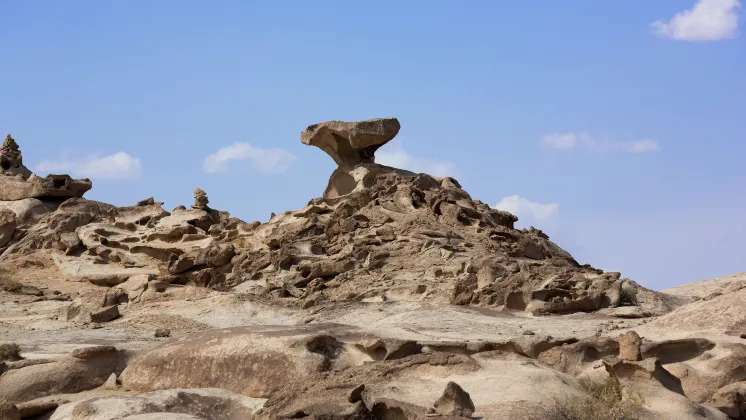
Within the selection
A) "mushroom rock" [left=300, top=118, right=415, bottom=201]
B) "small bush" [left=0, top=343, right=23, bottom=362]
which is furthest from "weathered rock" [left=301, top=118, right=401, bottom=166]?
"small bush" [left=0, top=343, right=23, bottom=362]

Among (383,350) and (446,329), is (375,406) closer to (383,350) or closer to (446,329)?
(383,350)

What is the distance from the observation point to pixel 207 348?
36.8ft

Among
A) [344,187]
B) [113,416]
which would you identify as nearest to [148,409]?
[113,416]

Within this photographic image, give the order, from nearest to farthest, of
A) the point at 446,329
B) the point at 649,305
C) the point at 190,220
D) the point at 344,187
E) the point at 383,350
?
1. the point at 383,350
2. the point at 446,329
3. the point at 649,305
4. the point at 344,187
5. the point at 190,220

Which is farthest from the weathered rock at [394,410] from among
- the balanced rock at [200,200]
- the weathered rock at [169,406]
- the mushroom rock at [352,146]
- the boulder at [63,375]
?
the balanced rock at [200,200]

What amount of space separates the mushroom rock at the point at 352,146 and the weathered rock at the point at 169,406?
11415mm

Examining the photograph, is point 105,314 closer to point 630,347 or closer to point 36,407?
point 36,407

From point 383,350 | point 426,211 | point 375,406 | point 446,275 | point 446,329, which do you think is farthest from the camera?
point 426,211

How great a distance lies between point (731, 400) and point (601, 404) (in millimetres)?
1704

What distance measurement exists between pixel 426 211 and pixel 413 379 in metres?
10.1

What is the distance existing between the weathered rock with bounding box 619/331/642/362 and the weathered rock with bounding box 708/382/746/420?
34.9 inches

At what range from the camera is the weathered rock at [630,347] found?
10.0 metres

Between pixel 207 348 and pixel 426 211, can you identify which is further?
pixel 426 211

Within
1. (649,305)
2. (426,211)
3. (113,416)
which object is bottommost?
(113,416)
